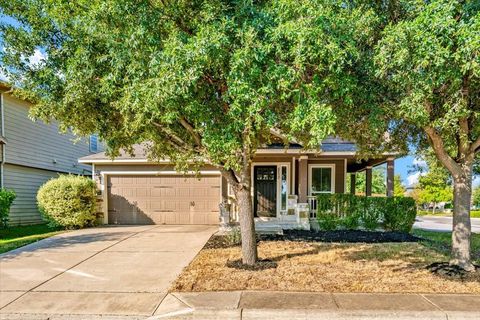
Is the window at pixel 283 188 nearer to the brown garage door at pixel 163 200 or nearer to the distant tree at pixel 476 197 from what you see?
the brown garage door at pixel 163 200

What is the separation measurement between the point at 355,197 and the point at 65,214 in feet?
35.4

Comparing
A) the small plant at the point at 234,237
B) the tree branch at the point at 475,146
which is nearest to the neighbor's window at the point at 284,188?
the small plant at the point at 234,237

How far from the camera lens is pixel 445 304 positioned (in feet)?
15.1

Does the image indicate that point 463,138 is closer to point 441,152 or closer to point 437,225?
point 441,152

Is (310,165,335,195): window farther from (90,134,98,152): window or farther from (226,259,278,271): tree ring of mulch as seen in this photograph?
(90,134,98,152): window

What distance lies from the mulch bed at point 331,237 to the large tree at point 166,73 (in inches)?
120

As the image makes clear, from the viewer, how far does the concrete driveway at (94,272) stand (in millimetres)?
4805

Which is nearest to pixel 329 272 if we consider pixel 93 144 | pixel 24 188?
pixel 24 188

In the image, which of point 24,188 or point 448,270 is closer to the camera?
point 448,270

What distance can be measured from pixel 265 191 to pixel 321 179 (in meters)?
2.45

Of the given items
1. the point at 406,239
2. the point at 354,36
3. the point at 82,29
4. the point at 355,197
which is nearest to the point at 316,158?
the point at 355,197

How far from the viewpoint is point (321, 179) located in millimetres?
13586

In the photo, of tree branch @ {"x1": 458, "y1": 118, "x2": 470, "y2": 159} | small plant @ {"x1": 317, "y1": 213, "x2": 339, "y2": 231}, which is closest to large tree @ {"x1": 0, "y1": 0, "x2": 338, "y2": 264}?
tree branch @ {"x1": 458, "y1": 118, "x2": 470, "y2": 159}

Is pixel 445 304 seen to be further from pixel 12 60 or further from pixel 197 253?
pixel 12 60
